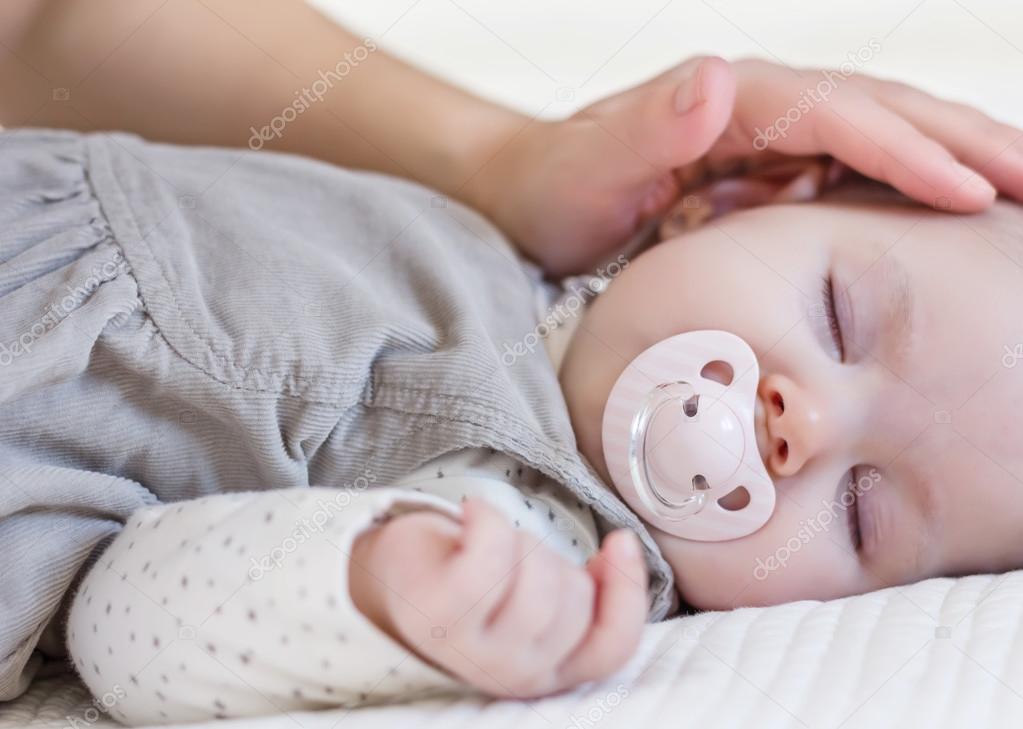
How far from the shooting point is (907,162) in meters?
0.88

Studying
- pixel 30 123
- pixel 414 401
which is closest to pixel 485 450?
pixel 414 401

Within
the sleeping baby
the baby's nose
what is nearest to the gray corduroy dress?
the sleeping baby

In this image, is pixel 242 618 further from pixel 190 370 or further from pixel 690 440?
pixel 690 440

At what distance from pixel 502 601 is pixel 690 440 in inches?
10.8

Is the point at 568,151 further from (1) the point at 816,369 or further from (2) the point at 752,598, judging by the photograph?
(2) the point at 752,598

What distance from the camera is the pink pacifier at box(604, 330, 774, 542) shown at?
77cm

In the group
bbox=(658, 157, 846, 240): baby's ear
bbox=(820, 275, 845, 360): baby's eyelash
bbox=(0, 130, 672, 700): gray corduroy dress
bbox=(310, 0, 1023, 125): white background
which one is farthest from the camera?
bbox=(310, 0, 1023, 125): white background

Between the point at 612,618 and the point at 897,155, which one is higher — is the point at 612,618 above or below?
below

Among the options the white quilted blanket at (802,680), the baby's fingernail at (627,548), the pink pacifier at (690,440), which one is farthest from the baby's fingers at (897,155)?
the baby's fingernail at (627,548)

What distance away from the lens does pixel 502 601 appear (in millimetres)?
549

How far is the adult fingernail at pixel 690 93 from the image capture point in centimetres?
88

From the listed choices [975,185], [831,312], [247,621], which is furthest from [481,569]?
[975,185]

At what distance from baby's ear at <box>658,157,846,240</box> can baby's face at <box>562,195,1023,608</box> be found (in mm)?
162

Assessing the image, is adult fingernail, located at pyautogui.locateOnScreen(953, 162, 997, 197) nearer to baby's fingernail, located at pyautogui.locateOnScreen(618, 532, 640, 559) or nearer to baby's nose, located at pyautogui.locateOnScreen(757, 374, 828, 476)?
baby's nose, located at pyautogui.locateOnScreen(757, 374, 828, 476)
